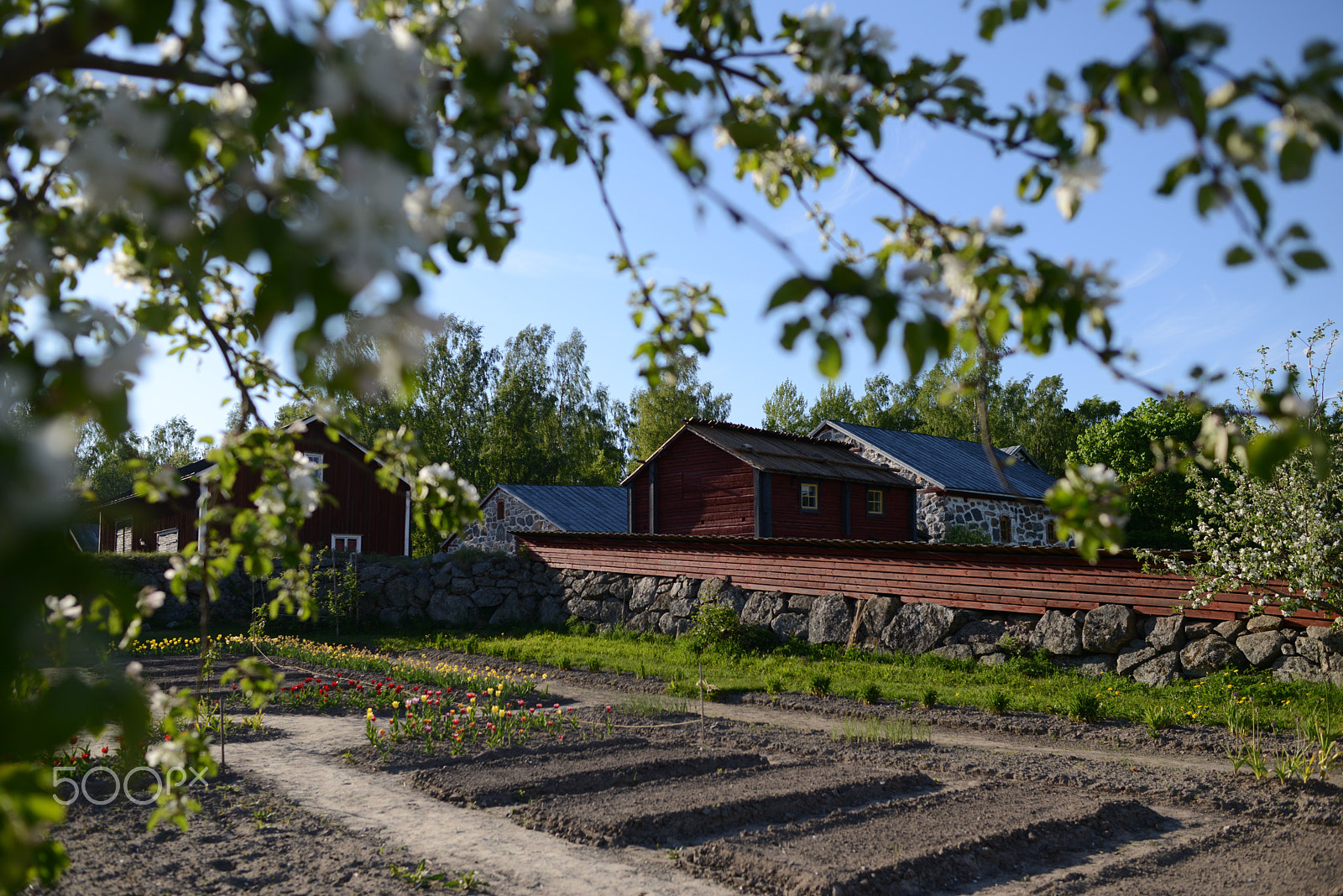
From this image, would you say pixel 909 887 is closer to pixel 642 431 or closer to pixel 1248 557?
pixel 1248 557

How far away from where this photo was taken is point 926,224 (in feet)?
6.75

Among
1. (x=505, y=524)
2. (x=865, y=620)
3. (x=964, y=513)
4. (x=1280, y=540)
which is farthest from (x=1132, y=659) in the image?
(x=505, y=524)

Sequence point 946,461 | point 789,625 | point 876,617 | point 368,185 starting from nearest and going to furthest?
point 368,185, point 876,617, point 789,625, point 946,461

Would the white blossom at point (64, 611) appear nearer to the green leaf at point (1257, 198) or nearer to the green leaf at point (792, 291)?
the green leaf at point (792, 291)

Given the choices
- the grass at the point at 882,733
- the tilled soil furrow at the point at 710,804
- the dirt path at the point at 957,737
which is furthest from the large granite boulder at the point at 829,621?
the tilled soil furrow at the point at 710,804

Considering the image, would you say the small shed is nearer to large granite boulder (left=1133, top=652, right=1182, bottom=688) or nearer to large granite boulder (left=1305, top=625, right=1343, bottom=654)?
large granite boulder (left=1133, top=652, right=1182, bottom=688)

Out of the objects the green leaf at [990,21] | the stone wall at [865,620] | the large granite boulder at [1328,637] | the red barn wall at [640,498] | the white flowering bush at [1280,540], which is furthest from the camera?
the red barn wall at [640,498]

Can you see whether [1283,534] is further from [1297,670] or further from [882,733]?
[882,733]

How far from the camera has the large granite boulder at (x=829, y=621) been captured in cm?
1226

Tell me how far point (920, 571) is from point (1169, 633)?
3086mm

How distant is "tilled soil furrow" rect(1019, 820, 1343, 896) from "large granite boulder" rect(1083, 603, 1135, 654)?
189 inches

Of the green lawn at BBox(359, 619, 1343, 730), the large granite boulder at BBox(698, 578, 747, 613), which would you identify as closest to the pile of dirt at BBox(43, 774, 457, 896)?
the green lawn at BBox(359, 619, 1343, 730)

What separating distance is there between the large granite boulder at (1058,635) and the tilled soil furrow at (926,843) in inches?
191

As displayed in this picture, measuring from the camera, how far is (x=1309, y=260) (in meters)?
1.43
